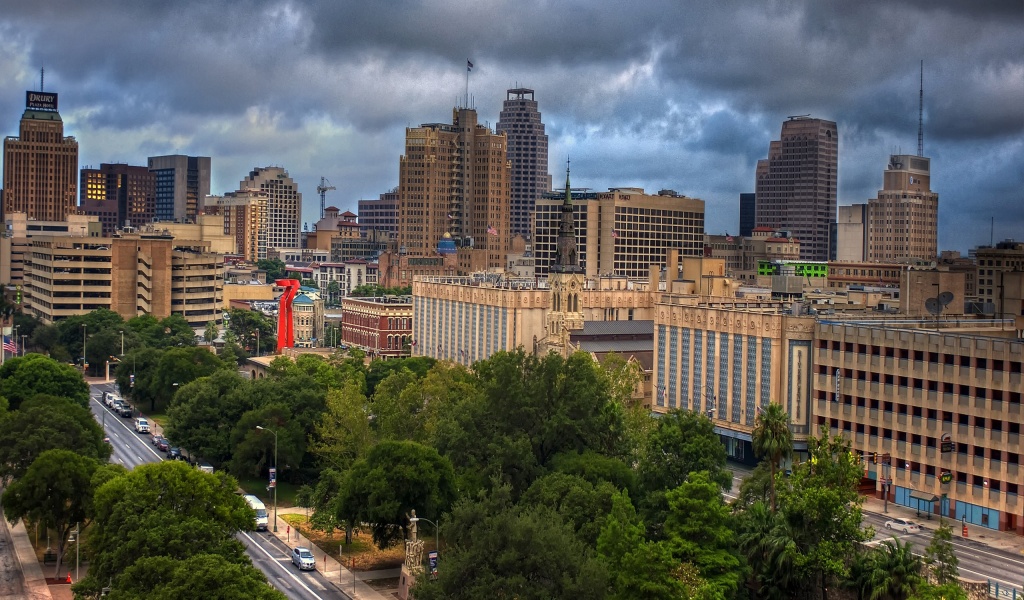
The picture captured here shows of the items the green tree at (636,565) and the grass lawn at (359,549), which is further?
the grass lawn at (359,549)

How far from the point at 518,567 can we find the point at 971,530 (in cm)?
5642

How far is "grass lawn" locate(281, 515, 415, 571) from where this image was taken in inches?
4815

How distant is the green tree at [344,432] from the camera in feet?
473

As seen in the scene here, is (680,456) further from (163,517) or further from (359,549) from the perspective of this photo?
(163,517)

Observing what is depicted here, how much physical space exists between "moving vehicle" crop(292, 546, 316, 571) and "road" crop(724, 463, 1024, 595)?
48282mm

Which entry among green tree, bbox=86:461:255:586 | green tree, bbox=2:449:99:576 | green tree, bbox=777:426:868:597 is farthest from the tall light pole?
green tree, bbox=777:426:868:597

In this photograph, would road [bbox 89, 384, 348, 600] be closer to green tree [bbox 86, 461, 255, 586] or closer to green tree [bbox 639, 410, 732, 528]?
green tree [bbox 86, 461, 255, 586]

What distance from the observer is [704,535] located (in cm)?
9675

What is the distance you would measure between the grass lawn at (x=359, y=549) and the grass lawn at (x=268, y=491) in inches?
416

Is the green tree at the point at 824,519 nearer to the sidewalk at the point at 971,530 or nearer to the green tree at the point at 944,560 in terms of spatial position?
the green tree at the point at 944,560

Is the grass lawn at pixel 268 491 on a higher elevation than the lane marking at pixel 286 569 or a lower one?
higher

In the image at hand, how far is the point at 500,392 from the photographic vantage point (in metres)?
130

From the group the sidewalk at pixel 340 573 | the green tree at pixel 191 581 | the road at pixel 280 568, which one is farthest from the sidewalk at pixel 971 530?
the green tree at pixel 191 581

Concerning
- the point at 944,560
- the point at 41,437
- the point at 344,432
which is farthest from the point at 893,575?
the point at 41,437
